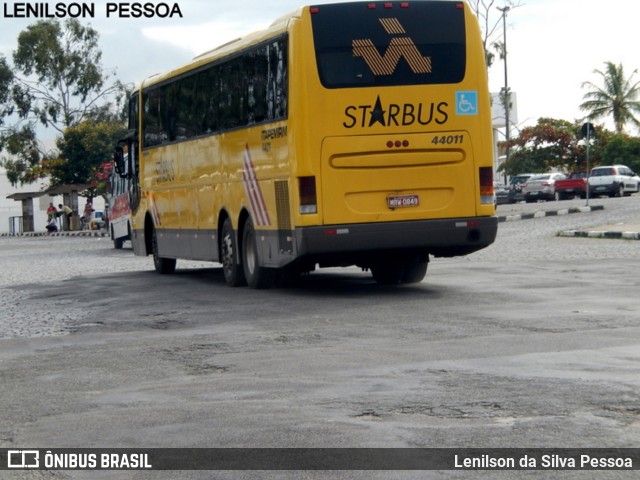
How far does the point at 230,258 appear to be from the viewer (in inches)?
786

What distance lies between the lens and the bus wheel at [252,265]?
740 inches

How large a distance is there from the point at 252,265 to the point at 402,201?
3.14 m

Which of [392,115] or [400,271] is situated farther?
[400,271]

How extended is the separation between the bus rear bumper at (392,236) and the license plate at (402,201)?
23 centimetres

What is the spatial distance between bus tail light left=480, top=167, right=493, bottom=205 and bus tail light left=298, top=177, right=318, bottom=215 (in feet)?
7.10

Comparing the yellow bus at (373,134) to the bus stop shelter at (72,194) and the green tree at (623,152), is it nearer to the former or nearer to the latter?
the bus stop shelter at (72,194)

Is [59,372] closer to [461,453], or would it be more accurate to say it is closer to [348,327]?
[348,327]

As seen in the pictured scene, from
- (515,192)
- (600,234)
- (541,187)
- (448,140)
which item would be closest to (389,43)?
(448,140)

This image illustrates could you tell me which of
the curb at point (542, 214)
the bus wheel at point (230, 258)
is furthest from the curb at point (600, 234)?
the bus wheel at point (230, 258)

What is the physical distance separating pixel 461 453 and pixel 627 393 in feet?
7.06

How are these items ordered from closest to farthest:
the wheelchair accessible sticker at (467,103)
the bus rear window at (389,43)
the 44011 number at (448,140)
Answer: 1. the bus rear window at (389,43)
2. the 44011 number at (448,140)
3. the wheelchair accessible sticker at (467,103)

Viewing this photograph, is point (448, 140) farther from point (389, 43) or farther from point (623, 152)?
point (623, 152)

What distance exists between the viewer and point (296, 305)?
16.2m

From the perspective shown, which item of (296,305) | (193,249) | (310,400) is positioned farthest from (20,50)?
(310,400)
